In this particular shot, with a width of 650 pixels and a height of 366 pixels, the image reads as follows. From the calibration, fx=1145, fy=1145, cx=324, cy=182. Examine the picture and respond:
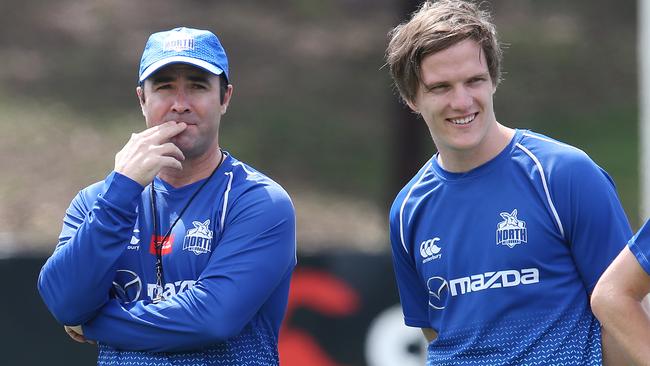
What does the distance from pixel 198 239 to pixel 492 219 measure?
1022 mm

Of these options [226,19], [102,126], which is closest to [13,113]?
[102,126]

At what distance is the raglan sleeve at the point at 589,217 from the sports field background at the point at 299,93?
9.60 meters

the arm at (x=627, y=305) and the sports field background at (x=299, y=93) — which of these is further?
the sports field background at (x=299, y=93)

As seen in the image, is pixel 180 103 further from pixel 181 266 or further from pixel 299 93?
pixel 299 93

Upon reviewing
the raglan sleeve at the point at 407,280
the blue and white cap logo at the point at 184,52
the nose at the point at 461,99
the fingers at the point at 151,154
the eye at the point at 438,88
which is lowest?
the raglan sleeve at the point at 407,280

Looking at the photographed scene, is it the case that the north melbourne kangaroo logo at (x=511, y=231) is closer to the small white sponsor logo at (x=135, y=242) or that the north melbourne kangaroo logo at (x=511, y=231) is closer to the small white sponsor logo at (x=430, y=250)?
the small white sponsor logo at (x=430, y=250)

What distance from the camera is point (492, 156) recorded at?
3.91 m

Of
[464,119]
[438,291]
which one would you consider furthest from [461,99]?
[438,291]

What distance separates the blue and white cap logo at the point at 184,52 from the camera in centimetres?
408

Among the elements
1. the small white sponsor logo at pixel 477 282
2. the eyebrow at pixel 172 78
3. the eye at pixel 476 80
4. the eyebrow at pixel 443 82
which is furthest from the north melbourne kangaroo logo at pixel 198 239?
the eye at pixel 476 80

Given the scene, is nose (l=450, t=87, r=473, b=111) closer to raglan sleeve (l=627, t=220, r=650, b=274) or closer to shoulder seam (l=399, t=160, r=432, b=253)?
shoulder seam (l=399, t=160, r=432, b=253)

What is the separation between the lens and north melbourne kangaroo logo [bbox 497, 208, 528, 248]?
148 inches

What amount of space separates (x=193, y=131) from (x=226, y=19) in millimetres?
15200

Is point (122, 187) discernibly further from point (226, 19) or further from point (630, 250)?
point (226, 19)
